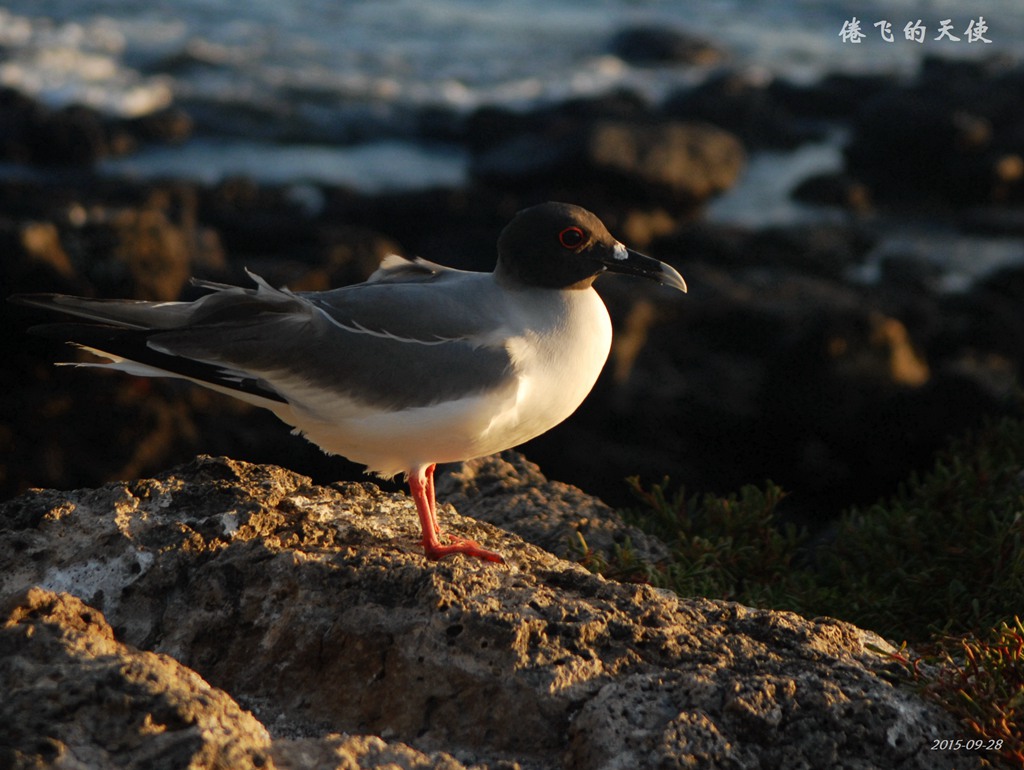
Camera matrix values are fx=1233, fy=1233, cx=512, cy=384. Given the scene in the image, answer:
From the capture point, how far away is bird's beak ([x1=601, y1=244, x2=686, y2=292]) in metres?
4.70

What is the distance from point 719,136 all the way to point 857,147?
298 centimetres

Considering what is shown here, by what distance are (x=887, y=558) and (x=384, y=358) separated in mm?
2569

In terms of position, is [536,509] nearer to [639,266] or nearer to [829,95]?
[639,266]

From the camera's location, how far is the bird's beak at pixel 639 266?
4.70m

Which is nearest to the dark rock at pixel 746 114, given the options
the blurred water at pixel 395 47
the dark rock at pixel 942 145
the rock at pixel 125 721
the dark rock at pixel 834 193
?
the dark rock at pixel 942 145

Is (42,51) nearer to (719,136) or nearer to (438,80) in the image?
(438,80)

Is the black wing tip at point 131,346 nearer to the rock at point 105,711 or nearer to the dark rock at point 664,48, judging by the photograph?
the rock at point 105,711

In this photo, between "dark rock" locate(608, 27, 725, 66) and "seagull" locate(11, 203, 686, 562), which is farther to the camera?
"dark rock" locate(608, 27, 725, 66)

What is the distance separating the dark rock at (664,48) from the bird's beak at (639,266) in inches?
892

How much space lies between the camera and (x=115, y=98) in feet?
71.4


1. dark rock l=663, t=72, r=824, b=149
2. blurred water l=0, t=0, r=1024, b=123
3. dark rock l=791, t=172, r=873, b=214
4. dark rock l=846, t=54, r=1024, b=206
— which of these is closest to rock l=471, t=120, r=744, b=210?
dark rock l=791, t=172, r=873, b=214

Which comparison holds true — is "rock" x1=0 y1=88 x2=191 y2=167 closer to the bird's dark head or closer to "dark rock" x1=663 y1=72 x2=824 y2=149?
"dark rock" x1=663 y1=72 x2=824 y2=149

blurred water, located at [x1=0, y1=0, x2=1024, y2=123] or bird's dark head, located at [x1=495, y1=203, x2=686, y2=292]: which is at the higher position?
bird's dark head, located at [x1=495, y1=203, x2=686, y2=292]

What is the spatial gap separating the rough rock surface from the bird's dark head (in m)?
1.14
